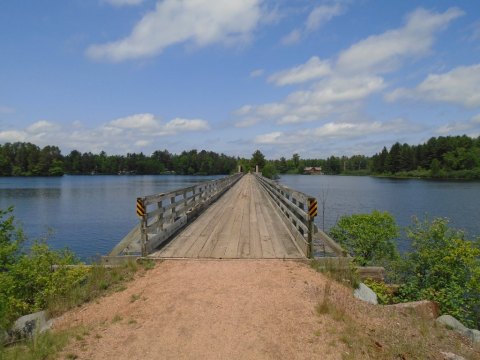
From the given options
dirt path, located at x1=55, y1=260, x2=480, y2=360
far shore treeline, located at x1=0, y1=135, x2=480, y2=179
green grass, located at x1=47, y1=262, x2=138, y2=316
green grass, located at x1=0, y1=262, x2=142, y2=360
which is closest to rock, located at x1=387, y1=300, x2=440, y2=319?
dirt path, located at x1=55, y1=260, x2=480, y2=360

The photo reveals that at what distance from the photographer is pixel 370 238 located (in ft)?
39.4

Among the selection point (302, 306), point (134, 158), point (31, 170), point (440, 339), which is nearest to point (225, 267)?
point (302, 306)

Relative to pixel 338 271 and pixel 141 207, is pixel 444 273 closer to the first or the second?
pixel 338 271

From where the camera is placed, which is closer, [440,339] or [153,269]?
[440,339]

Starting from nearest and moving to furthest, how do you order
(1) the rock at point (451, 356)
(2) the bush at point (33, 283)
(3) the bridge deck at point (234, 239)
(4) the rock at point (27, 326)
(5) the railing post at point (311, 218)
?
(1) the rock at point (451, 356), (4) the rock at point (27, 326), (2) the bush at point (33, 283), (5) the railing post at point (311, 218), (3) the bridge deck at point (234, 239)

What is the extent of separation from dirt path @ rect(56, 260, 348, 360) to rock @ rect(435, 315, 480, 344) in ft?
7.16

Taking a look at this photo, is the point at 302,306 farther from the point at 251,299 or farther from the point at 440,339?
the point at 440,339

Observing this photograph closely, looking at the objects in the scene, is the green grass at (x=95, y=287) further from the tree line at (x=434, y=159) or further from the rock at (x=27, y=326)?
the tree line at (x=434, y=159)

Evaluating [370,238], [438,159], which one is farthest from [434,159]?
[370,238]

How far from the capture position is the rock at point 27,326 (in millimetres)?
5688

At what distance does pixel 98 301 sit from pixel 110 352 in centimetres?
191

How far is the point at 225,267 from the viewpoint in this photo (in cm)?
770

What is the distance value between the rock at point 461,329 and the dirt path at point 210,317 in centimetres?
218

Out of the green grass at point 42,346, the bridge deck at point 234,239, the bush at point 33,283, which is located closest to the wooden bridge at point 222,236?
the bridge deck at point 234,239
